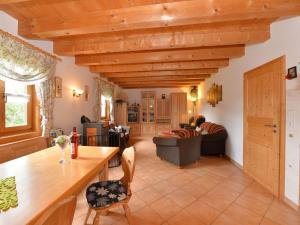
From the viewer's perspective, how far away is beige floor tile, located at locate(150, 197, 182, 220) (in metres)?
1.99

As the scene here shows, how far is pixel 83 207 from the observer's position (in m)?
2.13

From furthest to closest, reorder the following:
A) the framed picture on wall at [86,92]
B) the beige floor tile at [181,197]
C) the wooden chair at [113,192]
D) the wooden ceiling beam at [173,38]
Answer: the framed picture on wall at [86,92] < the wooden ceiling beam at [173,38] < the beige floor tile at [181,197] < the wooden chair at [113,192]

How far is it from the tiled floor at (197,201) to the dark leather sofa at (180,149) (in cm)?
21

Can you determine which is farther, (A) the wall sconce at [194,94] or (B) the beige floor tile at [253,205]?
(A) the wall sconce at [194,94]

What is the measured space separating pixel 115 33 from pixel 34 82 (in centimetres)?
147

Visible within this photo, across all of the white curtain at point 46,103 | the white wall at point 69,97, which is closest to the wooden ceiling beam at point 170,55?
the white wall at point 69,97

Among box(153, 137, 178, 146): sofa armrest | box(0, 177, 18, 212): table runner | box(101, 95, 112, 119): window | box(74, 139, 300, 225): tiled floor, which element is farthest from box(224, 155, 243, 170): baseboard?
box(101, 95, 112, 119): window

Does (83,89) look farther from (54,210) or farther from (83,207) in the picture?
(54,210)

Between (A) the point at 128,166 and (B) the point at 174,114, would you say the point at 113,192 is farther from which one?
(B) the point at 174,114

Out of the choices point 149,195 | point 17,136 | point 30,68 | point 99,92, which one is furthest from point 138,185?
point 99,92

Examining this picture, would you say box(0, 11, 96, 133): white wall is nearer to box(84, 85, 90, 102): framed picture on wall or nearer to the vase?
box(84, 85, 90, 102): framed picture on wall

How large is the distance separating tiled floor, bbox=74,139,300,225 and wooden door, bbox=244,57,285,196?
0.89 ft

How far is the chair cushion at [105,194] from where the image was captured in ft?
4.70

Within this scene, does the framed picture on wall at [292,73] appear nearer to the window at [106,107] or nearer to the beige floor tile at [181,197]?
→ the beige floor tile at [181,197]
